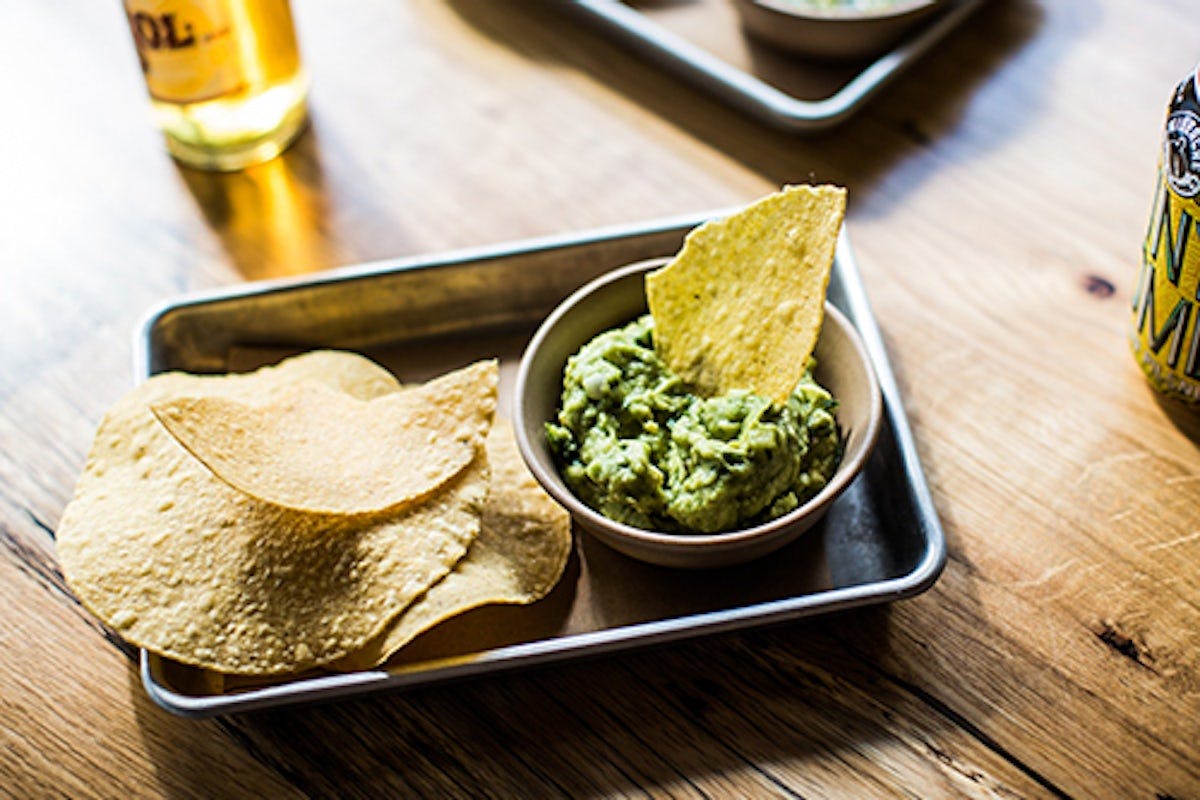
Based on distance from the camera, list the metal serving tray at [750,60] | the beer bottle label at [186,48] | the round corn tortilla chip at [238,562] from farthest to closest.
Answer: the metal serving tray at [750,60] → the beer bottle label at [186,48] → the round corn tortilla chip at [238,562]

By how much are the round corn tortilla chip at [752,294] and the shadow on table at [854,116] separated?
0.48 metres

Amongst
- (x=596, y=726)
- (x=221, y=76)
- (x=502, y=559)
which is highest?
(x=221, y=76)

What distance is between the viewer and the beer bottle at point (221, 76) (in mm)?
1446

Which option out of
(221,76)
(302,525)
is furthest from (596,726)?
(221,76)

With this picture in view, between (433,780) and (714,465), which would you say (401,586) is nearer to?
(433,780)

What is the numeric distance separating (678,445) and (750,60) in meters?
0.88

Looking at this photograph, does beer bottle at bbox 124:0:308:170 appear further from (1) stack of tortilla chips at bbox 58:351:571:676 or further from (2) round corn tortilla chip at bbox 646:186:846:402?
(2) round corn tortilla chip at bbox 646:186:846:402

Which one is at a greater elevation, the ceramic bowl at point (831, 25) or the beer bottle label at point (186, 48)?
the beer bottle label at point (186, 48)

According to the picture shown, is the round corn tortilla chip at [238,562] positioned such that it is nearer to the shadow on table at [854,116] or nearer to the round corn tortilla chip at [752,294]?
the round corn tortilla chip at [752,294]

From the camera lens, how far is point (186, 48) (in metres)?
1.46

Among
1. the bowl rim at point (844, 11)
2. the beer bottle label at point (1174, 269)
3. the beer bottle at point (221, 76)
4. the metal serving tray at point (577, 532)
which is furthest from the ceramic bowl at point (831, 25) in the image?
the beer bottle at point (221, 76)

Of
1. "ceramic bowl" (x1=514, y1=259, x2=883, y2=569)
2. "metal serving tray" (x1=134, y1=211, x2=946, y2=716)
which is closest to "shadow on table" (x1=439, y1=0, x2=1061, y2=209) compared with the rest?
"metal serving tray" (x1=134, y1=211, x2=946, y2=716)

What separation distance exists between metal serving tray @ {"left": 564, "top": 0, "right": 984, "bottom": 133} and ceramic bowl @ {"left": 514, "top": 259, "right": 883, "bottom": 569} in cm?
49

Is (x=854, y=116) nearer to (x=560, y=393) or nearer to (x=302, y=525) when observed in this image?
(x=560, y=393)
